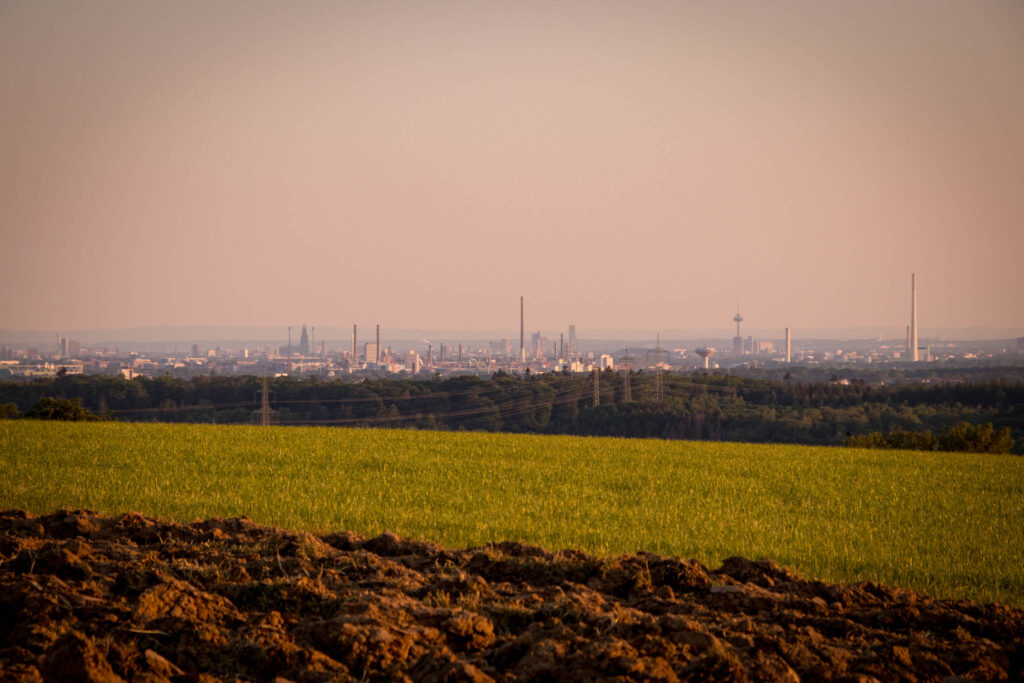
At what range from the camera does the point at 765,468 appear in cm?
2127

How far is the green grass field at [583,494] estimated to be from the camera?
1093 centimetres

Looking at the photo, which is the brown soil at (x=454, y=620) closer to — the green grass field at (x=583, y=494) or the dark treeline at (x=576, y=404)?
the green grass field at (x=583, y=494)

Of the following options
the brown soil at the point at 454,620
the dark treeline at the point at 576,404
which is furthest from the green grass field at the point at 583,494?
the dark treeline at the point at 576,404

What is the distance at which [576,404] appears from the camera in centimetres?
10594

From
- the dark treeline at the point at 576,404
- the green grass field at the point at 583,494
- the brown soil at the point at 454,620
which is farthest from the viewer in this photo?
the dark treeline at the point at 576,404

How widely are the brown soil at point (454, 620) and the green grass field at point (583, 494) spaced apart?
2.65 meters

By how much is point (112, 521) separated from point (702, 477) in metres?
12.6

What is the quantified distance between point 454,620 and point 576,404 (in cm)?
10039

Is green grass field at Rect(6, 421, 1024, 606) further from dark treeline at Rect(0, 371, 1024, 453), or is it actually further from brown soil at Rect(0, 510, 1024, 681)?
dark treeline at Rect(0, 371, 1024, 453)

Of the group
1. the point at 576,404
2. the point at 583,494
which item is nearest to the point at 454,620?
the point at 583,494

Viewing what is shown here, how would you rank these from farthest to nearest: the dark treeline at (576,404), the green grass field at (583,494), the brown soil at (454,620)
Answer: the dark treeline at (576,404), the green grass field at (583,494), the brown soil at (454,620)

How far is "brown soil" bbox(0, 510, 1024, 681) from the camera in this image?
17.8 feet

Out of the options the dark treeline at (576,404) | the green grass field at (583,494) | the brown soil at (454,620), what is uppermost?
the brown soil at (454,620)

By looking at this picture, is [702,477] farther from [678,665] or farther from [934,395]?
[934,395]
